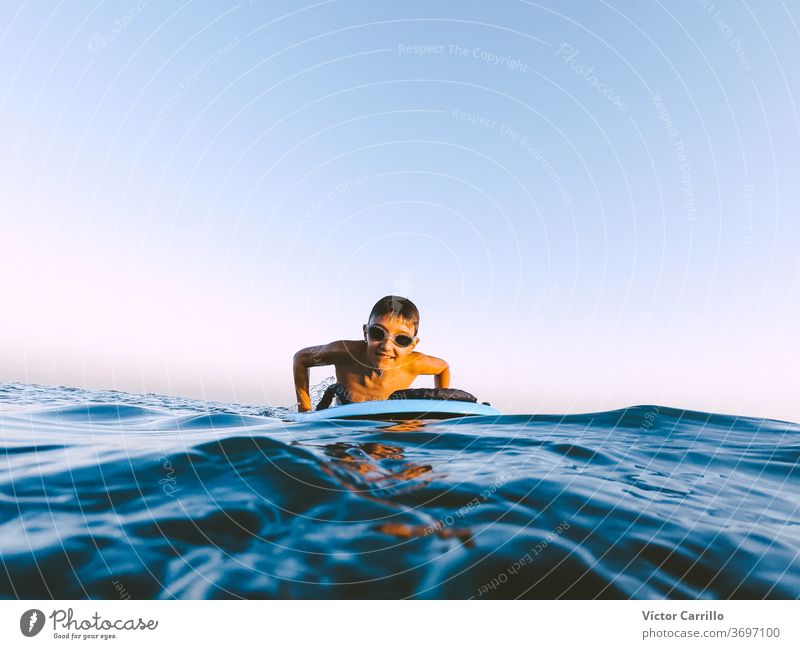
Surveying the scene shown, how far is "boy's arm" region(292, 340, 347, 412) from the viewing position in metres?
8.87

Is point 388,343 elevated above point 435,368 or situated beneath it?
elevated above

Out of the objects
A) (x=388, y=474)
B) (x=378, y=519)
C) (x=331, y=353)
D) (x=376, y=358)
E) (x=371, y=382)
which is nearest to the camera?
(x=378, y=519)

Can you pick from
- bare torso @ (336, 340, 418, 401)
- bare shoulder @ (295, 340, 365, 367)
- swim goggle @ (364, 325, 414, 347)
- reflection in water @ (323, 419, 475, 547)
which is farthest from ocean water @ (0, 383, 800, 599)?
bare shoulder @ (295, 340, 365, 367)

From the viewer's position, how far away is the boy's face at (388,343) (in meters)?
8.13

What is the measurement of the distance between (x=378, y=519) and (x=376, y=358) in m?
5.82

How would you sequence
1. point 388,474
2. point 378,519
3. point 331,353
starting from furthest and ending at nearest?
point 331,353 < point 388,474 < point 378,519

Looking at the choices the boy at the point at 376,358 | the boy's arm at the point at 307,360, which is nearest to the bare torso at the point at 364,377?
the boy at the point at 376,358

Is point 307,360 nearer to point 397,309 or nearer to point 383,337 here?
point 383,337

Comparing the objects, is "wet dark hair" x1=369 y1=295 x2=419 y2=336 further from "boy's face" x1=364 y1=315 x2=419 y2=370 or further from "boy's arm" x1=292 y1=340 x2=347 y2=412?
"boy's arm" x1=292 y1=340 x2=347 y2=412

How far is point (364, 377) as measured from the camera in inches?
344

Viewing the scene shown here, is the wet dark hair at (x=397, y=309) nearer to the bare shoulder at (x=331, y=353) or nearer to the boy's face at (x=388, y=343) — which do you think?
the boy's face at (x=388, y=343)

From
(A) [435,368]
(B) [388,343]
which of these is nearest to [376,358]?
(B) [388,343]

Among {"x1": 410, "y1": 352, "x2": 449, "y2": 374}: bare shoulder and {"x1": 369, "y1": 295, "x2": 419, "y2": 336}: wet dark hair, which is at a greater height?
{"x1": 369, "y1": 295, "x2": 419, "y2": 336}: wet dark hair

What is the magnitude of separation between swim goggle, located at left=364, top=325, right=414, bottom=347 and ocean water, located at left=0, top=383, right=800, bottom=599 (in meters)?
3.27
